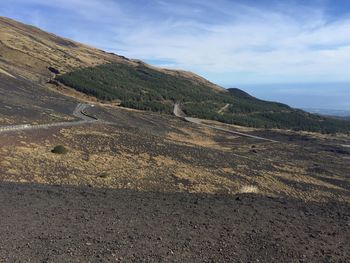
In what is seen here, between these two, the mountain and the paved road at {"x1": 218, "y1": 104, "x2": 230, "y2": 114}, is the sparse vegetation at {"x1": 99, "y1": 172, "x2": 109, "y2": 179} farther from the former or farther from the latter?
the paved road at {"x1": 218, "y1": 104, "x2": 230, "y2": 114}

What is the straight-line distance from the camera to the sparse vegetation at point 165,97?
9725 centimetres

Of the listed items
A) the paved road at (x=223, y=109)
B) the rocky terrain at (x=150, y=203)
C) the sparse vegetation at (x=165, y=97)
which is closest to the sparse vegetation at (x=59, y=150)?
the rocky terrain at (x=150, y=203)

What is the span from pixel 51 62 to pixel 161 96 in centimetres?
3112

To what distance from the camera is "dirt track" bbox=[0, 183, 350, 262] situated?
39.4 ft

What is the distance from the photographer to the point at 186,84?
156 metres

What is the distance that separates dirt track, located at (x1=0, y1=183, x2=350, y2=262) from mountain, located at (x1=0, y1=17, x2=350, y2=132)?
6299 centimetres

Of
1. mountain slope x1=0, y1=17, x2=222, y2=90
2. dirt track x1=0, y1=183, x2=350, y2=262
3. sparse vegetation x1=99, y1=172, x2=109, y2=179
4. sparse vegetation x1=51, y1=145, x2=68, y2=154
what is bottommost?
sparse vegetation x1=99, y1=172, x2=109, y2=179

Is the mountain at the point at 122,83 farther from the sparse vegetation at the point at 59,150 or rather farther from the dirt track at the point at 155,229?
the dirt track at the point at 155,229

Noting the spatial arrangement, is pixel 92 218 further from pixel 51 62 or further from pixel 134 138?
pixel 51 62

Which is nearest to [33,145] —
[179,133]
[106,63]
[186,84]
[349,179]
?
[349,179]

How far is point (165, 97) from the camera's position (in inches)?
4638

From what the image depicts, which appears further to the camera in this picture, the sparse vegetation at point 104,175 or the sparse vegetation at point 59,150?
the sparse vegetation at point 59,150

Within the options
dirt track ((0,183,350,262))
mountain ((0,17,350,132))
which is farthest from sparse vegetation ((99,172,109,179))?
mountain ((0,17,350,132))

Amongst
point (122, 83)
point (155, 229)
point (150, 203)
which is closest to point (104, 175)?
point (150, 203)
